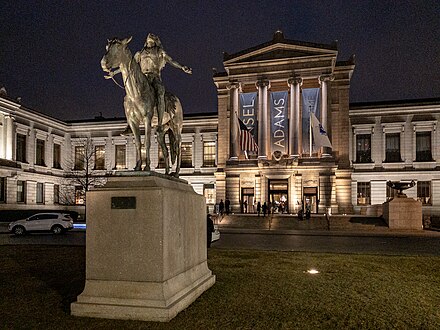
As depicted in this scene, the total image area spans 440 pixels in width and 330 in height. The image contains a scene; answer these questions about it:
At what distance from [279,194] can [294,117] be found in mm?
8979

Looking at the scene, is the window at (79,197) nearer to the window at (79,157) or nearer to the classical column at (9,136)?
the window at (79,157)

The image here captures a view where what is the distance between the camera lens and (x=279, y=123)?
1950 inches

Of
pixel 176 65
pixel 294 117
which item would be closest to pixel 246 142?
pixel 294 117

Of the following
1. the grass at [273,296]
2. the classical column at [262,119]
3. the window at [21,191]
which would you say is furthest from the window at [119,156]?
the grass at [273,296]

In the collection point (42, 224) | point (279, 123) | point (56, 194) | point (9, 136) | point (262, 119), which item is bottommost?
point (42, 224)

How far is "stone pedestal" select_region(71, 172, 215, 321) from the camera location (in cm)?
711

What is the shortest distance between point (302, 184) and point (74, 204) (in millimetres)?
30907

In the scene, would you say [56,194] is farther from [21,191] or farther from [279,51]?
[279,51]

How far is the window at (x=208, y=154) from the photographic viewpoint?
56.0m

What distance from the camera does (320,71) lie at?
48.8 meters

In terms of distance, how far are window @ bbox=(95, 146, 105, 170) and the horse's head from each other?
54.0 metres

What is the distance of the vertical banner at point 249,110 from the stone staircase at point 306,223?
13.1 m

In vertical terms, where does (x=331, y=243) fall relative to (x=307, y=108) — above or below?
below

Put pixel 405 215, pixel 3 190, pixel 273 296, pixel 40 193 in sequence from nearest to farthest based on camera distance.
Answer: pixel 273 296 < pixel 405 215 < pixel 3 190 < pixel 40 193
